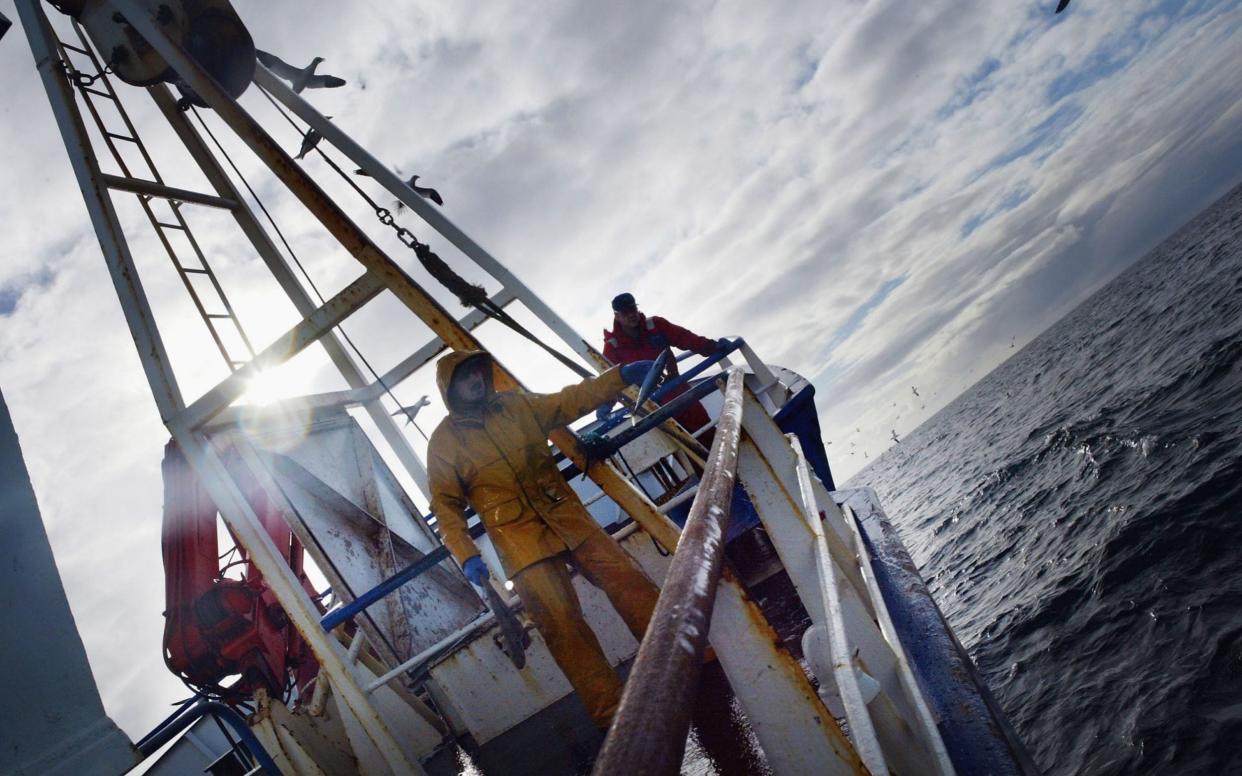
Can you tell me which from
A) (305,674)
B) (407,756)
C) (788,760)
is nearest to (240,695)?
(305,674)

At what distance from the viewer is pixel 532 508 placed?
3.60 m

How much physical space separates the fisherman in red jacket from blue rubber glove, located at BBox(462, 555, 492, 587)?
367 centimetres

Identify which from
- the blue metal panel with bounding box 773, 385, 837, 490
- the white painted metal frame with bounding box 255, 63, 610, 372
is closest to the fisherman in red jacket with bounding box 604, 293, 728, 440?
the blue metal panel with bounding box 773, 385, 837, 490

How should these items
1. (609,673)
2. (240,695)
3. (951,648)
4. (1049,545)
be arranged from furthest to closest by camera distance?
(1049,545)
(240,695)
(609,673)
(951,648)

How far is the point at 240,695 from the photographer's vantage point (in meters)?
6.47

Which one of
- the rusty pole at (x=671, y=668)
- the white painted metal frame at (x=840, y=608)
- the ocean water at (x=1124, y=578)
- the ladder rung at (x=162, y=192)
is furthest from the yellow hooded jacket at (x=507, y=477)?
the ocean water at (x=1124, y=578)

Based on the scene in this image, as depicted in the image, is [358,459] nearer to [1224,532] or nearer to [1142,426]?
[1224,532]

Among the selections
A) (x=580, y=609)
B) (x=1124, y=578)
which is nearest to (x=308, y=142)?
(x=580, y=609)

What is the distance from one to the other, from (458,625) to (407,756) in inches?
63.7

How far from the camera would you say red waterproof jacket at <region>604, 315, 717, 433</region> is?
6.90 m

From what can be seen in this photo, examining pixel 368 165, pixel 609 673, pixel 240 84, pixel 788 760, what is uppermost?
pixel 240 84

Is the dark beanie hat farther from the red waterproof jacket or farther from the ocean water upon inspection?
the ocean water

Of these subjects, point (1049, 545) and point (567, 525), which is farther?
point (1049, 545)

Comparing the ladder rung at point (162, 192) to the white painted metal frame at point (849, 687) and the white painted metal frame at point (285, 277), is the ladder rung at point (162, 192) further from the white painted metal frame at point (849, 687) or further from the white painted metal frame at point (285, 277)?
the white painted metal frame at point (849, 687)
